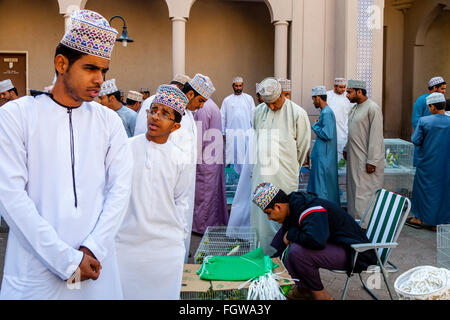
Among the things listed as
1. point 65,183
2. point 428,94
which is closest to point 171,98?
point 65,183

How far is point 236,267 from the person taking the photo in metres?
3.22

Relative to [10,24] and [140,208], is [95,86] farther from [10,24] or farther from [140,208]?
[10,24]

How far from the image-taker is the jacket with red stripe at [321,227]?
3.20 m

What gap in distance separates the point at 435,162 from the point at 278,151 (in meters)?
2.44

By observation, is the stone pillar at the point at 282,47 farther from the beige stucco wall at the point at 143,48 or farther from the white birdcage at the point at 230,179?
the beige stucco wall at the point at 143,48

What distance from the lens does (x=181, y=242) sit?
266 cm

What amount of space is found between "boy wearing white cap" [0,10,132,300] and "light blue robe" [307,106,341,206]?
4.01m

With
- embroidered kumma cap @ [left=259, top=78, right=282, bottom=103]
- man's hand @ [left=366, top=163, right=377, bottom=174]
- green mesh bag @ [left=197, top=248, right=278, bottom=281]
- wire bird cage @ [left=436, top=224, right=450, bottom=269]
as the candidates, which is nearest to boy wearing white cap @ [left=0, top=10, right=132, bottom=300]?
green mesh bag @ [left=197, top=248, right=278, bottom=281]

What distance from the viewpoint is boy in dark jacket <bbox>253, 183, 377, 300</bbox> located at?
3.22m

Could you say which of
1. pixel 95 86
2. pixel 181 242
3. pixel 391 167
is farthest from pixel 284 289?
pixel 391 167

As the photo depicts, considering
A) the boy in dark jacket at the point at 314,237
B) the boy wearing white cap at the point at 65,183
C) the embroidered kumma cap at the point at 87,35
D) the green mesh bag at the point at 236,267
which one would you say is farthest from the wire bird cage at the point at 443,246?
the embroidered kumma cap at the point at 87,35

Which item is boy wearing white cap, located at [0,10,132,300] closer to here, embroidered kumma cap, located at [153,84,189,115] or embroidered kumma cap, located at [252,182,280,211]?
embroidered kumma cap, located at [153,84,189,115]

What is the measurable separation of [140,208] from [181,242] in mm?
337

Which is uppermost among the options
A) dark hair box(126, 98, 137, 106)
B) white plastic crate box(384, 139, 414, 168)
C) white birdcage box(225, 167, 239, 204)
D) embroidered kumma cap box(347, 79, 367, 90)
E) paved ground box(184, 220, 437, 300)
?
embroidered kumma cap box(347, 79, 367, 90)
